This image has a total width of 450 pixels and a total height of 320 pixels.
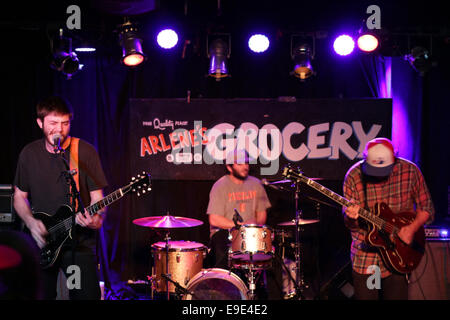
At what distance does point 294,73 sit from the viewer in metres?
7.21

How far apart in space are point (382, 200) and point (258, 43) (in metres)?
3.12

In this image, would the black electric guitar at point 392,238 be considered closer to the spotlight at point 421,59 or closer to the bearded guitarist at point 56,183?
the bearded guitarist at point 56,183

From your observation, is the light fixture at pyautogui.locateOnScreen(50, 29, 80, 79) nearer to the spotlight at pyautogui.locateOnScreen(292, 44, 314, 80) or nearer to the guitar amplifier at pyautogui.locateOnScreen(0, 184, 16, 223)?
the guitar amplifier at pyautogui.locateOnScreen(0, 184, 16, 223)

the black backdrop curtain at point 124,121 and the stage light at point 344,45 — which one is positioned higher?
the stage light at point 344,45

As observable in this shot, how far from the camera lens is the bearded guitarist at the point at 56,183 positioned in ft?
14.4

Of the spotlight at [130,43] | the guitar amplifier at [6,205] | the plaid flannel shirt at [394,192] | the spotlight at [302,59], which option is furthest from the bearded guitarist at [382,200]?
the guitar amplifier at [6,205]

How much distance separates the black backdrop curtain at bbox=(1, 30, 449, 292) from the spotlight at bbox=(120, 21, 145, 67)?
3.21 ft

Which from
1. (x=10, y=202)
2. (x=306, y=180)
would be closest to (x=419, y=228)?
(x=306, y=180)

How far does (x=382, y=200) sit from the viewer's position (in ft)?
16.8

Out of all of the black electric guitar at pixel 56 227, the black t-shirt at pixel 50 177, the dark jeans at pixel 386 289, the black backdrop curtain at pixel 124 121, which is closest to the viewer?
the black electric guitar at pixel 56 227

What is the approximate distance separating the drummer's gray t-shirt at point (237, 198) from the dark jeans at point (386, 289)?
7.17 feet

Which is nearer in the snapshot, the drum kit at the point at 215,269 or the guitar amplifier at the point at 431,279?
the drum kit at the point at 215,269
